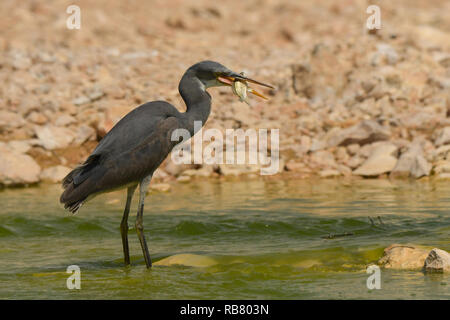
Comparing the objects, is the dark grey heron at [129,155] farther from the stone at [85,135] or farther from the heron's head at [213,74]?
the stone at [85,135]

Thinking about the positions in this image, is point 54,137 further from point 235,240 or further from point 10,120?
point 235,240

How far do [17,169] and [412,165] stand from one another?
252 inches

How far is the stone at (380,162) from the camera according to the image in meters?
12.8

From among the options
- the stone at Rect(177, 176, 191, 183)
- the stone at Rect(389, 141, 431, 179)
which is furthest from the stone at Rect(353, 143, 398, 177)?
the stone at Rect(177, 176, 191, 183)

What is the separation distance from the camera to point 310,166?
13.3m

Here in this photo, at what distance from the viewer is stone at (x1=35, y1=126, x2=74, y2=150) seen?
14.1 m

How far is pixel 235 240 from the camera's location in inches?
338

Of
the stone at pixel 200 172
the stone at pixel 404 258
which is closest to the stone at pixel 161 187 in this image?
the stone at pixel 200 172

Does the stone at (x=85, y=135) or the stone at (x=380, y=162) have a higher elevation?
the stone at (x=85, y=135)

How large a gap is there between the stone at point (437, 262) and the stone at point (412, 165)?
5968 mm

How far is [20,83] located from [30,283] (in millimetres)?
10235

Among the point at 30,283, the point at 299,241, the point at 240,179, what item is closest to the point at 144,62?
the point at 240,179
